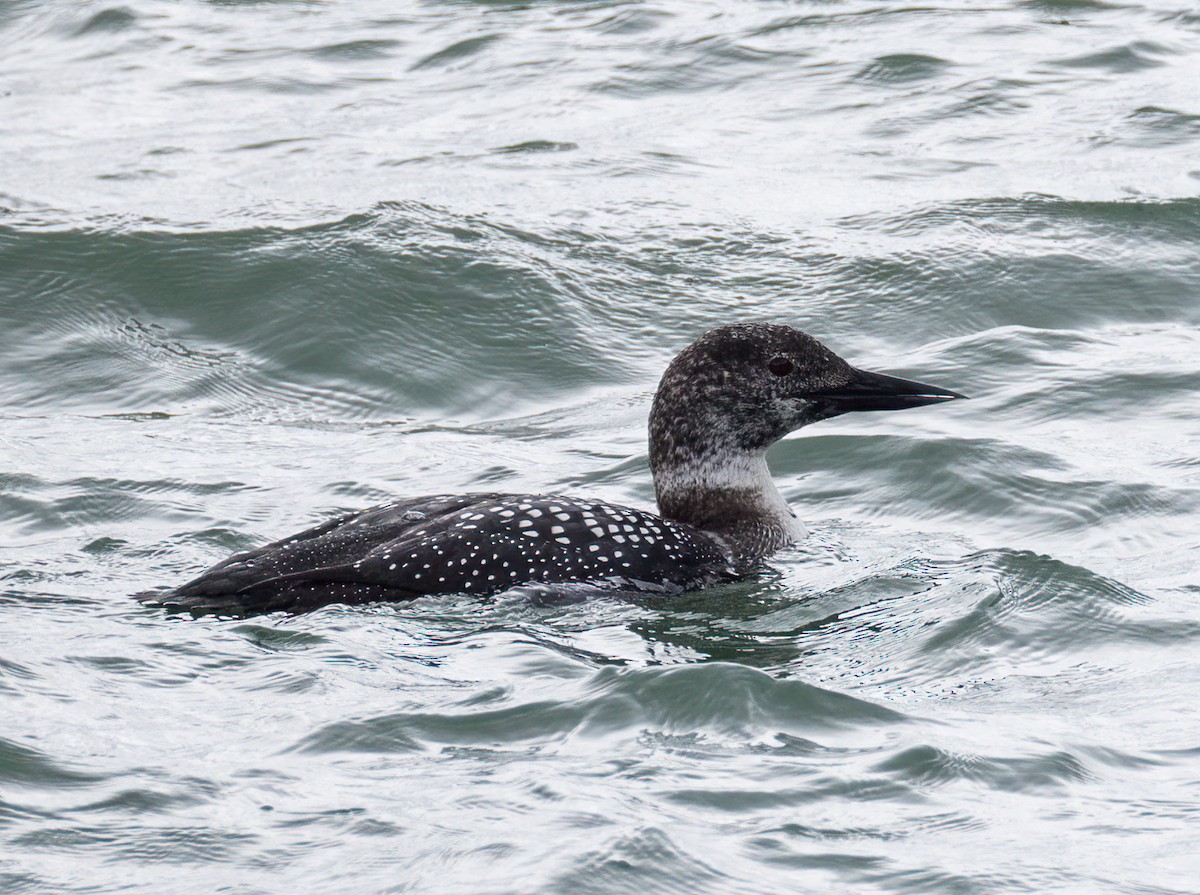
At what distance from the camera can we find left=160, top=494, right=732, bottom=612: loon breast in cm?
531

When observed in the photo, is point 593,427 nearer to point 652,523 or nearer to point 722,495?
point 722,495

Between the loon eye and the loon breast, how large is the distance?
703mm

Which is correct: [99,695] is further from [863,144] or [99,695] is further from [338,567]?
[863,144]

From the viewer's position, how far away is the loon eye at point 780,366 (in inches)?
243

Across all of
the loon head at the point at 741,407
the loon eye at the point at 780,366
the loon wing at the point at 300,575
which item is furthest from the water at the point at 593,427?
the loon eye at the point at 780,366

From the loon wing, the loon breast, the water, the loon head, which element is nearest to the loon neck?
the loon head

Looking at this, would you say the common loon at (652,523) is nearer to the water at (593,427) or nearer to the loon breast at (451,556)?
the loon breast at (451,556)

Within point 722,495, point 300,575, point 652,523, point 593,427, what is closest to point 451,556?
point 300,575

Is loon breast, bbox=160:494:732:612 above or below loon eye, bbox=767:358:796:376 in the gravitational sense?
below

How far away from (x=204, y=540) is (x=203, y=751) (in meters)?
1.98

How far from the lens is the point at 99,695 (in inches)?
189

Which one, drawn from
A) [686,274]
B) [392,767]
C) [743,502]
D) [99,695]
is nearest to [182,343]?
[686,274]

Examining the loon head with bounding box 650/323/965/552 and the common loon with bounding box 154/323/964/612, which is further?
the loon head with bounding box 650/323/965/552

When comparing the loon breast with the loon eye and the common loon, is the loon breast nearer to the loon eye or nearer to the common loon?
the common loon
